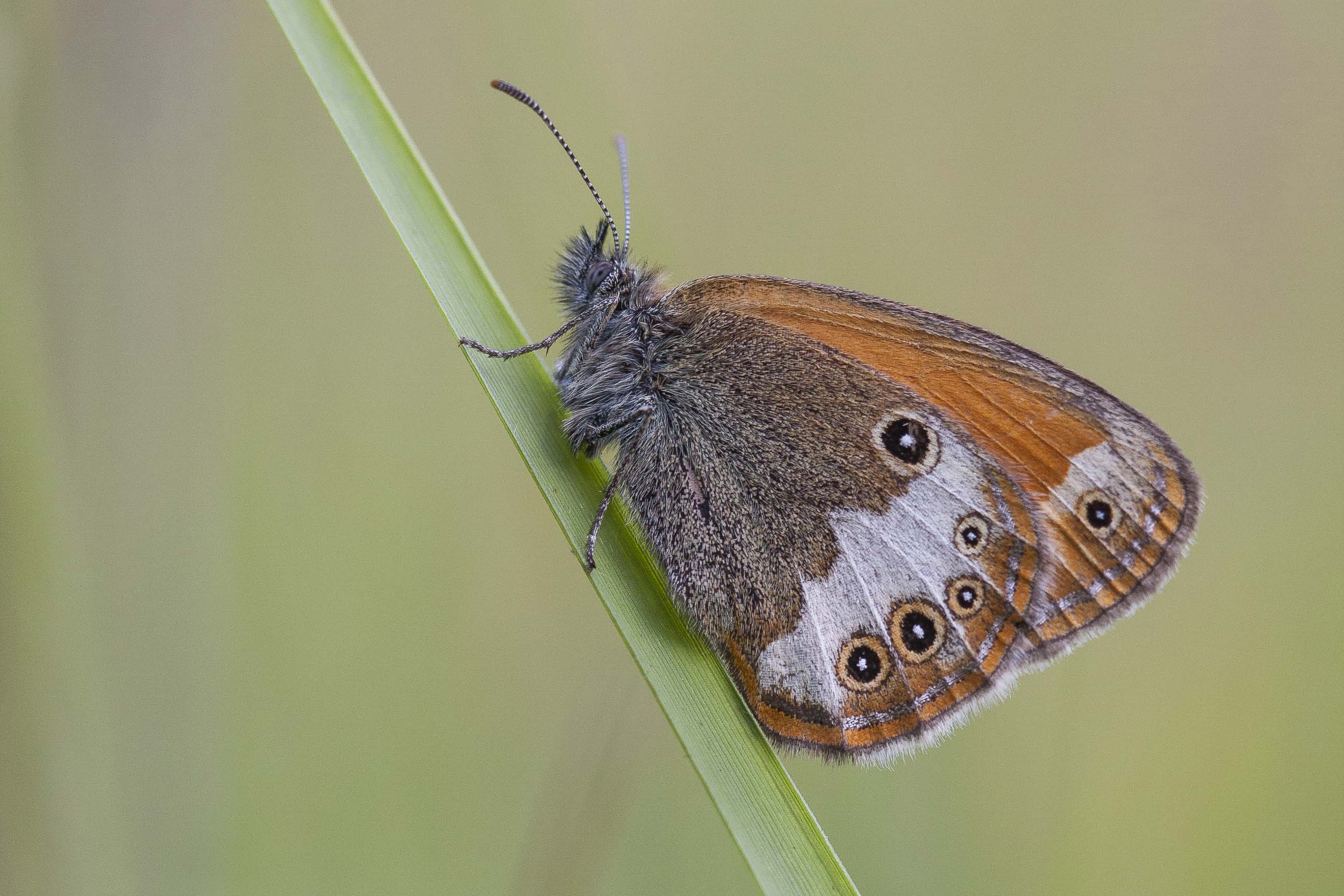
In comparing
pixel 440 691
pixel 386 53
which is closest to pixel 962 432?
pixel 440 691

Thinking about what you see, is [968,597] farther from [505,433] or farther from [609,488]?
[505,433]

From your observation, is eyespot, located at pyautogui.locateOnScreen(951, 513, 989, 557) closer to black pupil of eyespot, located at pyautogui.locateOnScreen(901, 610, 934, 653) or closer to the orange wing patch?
the orange wing patch

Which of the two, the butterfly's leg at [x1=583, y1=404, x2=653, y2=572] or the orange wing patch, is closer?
the butterfly's leg at [x1=583, y1=404, x2=653, y2=572]

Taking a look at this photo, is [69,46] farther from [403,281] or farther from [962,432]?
[962,432]

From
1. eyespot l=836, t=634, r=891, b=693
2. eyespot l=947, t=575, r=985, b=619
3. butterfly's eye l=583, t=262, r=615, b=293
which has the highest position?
butterfly's eye l=583, t=262, r=615, b=293

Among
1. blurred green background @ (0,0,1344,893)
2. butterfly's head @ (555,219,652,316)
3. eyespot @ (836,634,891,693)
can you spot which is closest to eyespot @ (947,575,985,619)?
eyespot @ (836,634,891,693)

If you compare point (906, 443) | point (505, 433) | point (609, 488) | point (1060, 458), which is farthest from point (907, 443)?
point (505, 433)

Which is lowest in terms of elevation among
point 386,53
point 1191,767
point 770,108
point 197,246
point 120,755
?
point 120,755
